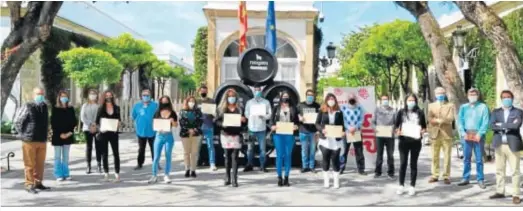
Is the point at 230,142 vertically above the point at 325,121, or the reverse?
the point at 325,121

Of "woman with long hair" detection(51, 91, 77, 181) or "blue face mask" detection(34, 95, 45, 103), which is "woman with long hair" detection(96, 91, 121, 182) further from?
"blue face mask" detection(34, 95, 45, 103)

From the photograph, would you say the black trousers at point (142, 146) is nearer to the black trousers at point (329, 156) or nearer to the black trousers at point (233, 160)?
the black trousers at point (233, 160)

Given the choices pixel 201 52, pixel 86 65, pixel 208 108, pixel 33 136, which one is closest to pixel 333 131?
pixel 208 108

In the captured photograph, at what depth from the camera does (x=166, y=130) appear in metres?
9.24

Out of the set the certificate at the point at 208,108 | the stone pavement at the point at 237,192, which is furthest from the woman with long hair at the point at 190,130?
the certificate at the point at 208,108

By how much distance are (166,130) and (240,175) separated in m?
1.88

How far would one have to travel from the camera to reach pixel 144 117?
10633 mm

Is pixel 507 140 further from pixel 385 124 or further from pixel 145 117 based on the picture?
pixel 145 117

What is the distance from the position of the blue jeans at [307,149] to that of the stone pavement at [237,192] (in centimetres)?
34

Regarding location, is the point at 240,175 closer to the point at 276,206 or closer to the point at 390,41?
the point at 276,206

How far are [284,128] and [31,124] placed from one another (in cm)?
384

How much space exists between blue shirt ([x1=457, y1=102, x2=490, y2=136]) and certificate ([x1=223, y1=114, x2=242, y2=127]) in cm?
355

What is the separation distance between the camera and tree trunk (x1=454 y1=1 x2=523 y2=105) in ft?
30.4

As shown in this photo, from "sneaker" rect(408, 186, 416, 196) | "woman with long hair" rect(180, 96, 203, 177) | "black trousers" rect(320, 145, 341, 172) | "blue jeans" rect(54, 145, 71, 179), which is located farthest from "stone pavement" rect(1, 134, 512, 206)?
"black trousers" rect(320, 145, 341, 172)
